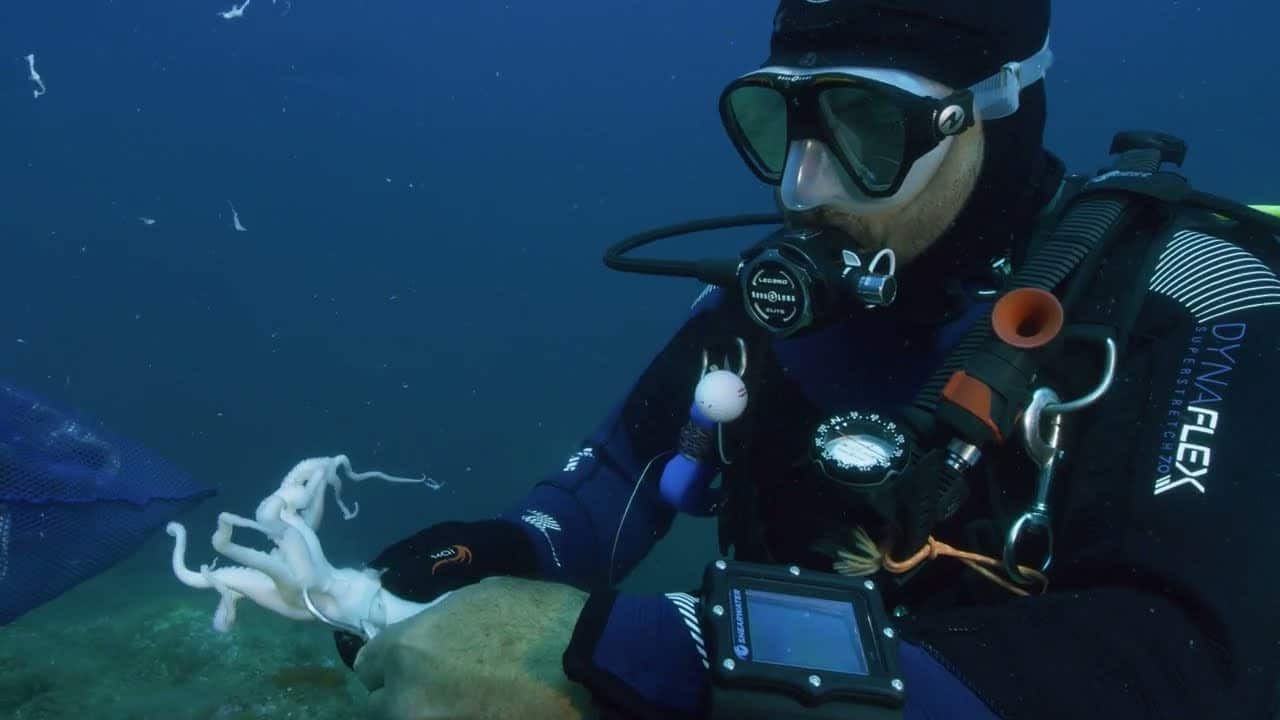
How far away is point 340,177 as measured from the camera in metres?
46.6

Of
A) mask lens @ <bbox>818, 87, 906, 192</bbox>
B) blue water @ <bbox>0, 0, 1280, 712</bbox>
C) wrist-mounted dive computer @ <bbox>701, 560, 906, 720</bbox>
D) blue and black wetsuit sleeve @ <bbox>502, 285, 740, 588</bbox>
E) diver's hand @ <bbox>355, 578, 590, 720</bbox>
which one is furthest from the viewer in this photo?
blue water @ <bbox>0, 0, 1280, 712</bbox>

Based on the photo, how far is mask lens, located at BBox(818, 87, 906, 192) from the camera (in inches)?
84.0

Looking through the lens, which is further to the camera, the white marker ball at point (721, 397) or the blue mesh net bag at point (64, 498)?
the white marker ball at point (721, 397)

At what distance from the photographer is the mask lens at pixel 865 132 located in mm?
2133

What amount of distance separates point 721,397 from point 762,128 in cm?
102

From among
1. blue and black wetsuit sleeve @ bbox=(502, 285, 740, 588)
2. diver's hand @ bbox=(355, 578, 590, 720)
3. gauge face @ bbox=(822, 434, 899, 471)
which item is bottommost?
blue and black wetsuit sleeve @ bbox=(502, 285, 740, 588)

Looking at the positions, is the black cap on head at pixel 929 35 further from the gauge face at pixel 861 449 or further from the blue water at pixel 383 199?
the blue water at pixel 383 199

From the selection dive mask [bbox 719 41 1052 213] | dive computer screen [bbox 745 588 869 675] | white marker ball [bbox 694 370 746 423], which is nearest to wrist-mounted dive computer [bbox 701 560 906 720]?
dive computer screen [bbox 745 588 869 675]

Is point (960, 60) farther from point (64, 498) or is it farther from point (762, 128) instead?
point (64, 498)

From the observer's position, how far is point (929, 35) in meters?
2.07

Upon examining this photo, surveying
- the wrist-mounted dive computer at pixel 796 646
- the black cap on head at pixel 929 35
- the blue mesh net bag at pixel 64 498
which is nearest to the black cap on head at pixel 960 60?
the black cap on head at pixel 929 35

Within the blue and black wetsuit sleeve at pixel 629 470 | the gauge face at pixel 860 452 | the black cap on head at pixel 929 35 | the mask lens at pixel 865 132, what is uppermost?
the black cap on head at pixel 929 35

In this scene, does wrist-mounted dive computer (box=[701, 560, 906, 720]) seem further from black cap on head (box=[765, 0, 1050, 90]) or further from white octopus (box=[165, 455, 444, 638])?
black cap on head (box=[765, 0, 1050, 90])

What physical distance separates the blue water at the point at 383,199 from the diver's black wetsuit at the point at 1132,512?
37.9ft
